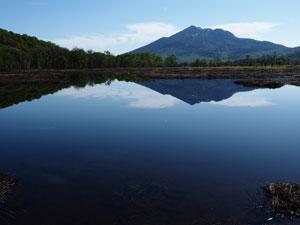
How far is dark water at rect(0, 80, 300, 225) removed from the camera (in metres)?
13.0

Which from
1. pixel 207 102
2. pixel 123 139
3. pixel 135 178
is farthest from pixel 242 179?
pixel 207 102

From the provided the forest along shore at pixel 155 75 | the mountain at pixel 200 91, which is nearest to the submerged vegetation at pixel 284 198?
the mountain at pixel 200 91

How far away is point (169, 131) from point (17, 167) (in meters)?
17.5

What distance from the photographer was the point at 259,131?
29000mm

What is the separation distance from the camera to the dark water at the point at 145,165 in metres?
13.0

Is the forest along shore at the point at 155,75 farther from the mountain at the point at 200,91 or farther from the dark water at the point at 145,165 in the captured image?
the dark water at the point at 145,165

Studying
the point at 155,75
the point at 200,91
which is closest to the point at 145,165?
the point at 200,91

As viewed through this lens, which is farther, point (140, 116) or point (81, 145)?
point (140, 116)

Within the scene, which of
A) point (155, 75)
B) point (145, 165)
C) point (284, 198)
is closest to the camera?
point (284, 198)

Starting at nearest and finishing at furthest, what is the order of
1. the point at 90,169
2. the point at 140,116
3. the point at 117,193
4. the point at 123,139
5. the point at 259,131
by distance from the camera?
the point at 117,193 → the point at 90,169 → the point at 123,139 → the point at 259,131 → the point at 140,116

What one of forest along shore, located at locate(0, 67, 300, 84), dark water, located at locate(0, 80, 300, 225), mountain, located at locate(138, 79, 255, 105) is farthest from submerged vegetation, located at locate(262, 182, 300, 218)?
forest along shore, located at locate(0, 67, 300, 84)

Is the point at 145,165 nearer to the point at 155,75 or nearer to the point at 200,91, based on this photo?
the point at 200,91

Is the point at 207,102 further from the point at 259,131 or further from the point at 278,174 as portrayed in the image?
the point at 278,174

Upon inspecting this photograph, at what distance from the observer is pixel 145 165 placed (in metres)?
19.4
